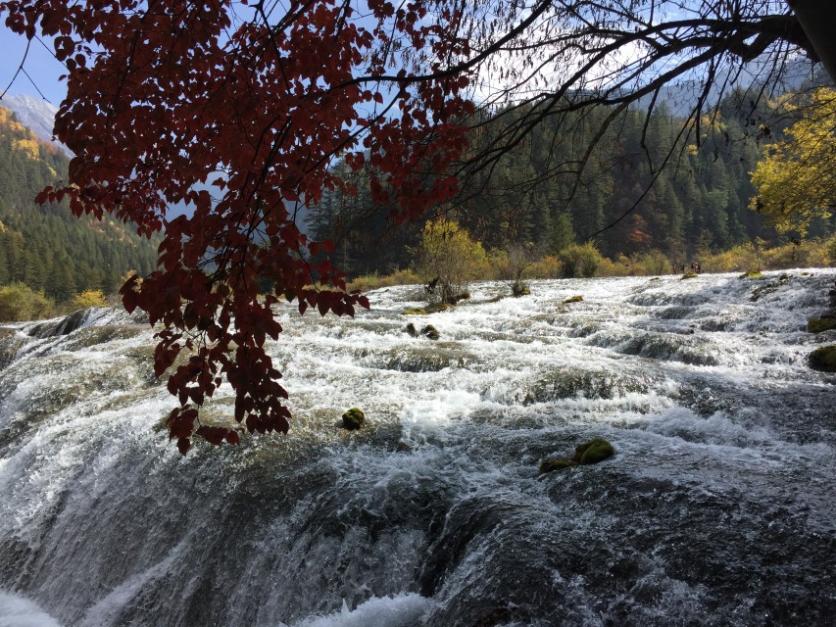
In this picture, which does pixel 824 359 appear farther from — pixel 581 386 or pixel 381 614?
pixel 381 614

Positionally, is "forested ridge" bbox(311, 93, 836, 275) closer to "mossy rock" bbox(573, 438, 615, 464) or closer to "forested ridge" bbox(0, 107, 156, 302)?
"mossy rock" bbox(573, 438, 615, 464)

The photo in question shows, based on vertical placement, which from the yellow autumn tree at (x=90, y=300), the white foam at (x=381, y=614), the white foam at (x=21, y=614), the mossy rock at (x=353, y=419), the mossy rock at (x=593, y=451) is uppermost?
the yellow autumn tree at (x=90, y=300)

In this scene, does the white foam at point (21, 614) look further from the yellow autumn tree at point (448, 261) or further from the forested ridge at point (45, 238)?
the yellow autumn tree at point (448, 261)

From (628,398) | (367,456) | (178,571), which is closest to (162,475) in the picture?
(178,571)

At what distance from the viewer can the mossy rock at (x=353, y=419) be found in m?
5.61

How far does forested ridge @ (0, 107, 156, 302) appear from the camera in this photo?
199 ft

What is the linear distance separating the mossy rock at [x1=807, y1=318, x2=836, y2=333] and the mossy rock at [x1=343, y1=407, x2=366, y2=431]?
26.9ft

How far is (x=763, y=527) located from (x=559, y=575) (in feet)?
4.41

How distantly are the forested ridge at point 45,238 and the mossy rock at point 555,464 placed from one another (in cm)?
452

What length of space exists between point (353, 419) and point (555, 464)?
7.67 ft

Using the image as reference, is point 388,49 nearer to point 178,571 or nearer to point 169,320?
point 169,320

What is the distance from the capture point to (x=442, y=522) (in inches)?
145

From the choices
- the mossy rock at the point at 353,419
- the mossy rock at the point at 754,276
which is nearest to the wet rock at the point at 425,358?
the mossy rock at the point at 353,419

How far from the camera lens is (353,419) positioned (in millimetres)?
5641
